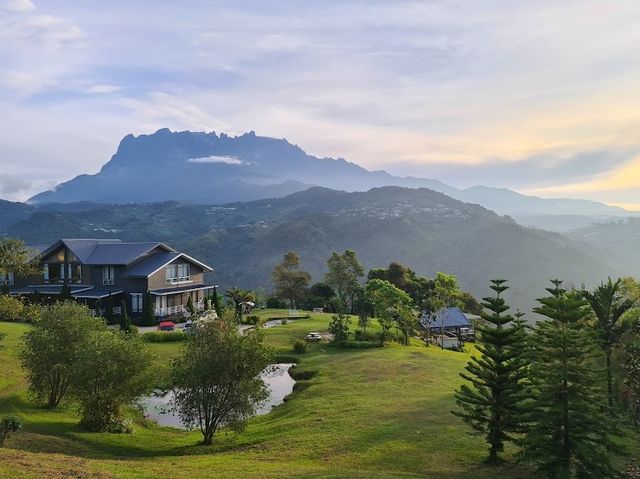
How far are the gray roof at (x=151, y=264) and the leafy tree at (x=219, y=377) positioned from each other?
31.2m

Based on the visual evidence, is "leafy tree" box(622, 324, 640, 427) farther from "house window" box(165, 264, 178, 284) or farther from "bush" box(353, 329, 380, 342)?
"house window" box(165, 264, 178, 284)

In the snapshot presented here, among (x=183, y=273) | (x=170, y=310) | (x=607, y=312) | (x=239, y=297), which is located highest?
(x=183, y=273)

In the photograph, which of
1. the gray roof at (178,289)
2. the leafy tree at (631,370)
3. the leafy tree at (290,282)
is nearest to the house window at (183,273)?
the gray roof at (178,289)

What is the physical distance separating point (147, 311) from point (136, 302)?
2.66m

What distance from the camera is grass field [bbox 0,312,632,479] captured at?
45.3ft

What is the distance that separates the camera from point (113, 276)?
49969 millimetres

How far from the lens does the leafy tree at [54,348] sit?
2108cm

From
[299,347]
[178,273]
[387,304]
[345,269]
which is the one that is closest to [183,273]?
[178,273]

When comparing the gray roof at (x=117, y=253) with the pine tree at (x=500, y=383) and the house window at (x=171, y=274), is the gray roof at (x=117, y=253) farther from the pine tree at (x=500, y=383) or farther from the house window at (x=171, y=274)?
the pine tree at (x=500, y=383)

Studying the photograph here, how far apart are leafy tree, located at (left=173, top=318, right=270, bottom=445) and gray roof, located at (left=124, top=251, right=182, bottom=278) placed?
3118 centimetres

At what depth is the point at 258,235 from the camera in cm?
19588

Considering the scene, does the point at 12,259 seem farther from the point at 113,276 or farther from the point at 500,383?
the point at 113,276

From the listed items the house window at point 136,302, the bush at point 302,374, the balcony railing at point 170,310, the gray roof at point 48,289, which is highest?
the gray roof at point 48,289

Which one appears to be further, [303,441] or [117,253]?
[117,253]
